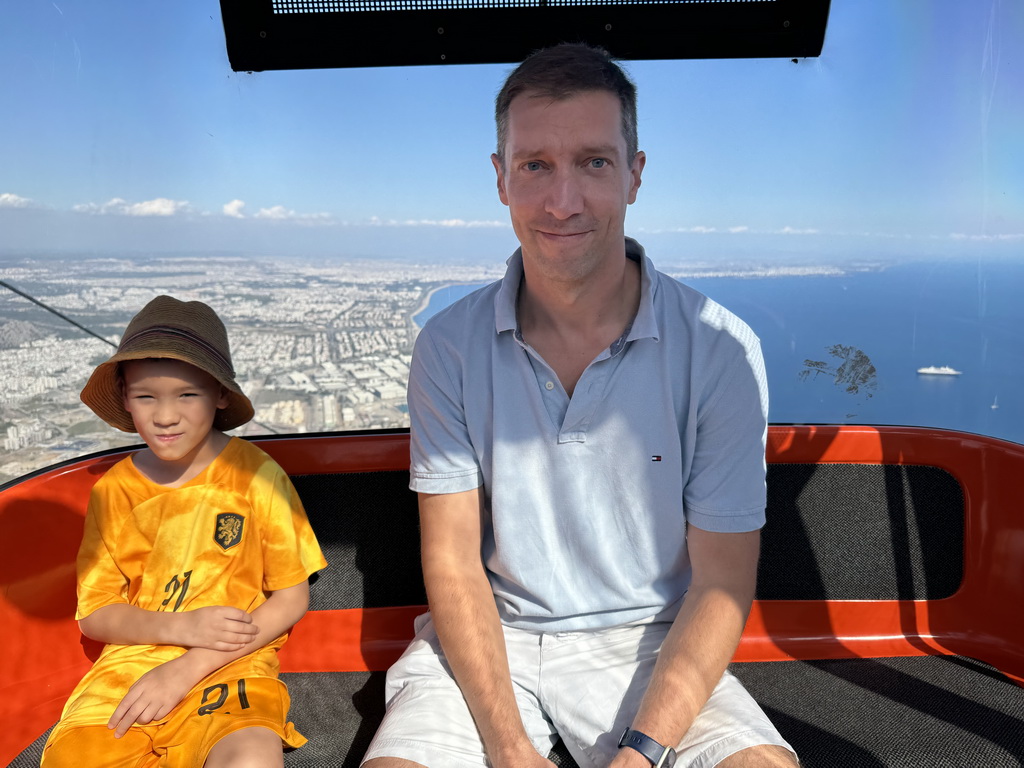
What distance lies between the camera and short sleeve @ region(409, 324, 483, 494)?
5.95 ft

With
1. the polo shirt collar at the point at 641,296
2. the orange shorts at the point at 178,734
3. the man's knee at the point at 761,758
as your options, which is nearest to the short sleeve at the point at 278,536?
the orange shorts at the point at 178,734

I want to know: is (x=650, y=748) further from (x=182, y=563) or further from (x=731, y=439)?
(x=182, y=563)

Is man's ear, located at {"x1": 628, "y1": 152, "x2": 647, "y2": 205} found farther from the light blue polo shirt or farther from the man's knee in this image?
the man's knee

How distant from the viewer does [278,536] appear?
2016 millimetres

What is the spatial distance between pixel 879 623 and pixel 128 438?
8.80 feet

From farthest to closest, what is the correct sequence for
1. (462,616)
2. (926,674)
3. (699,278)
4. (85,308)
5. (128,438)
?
(699,278) < (85,308) < (128,438) < (926,674) < (462,616)

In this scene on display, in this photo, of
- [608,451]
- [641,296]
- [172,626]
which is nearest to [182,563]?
[172,626]

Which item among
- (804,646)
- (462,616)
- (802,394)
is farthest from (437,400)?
(802,394)

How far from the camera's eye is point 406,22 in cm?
205

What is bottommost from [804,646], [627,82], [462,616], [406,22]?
[804,646]

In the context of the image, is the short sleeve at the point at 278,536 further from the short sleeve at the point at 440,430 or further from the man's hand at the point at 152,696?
the short sleeve at the point at 440,430

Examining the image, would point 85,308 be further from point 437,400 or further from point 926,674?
point 926,674

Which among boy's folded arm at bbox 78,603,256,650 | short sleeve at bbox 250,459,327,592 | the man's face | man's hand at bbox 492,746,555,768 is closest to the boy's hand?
boy's folded arm at bbox 78,603,256,650

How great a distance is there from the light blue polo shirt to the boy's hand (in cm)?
58
